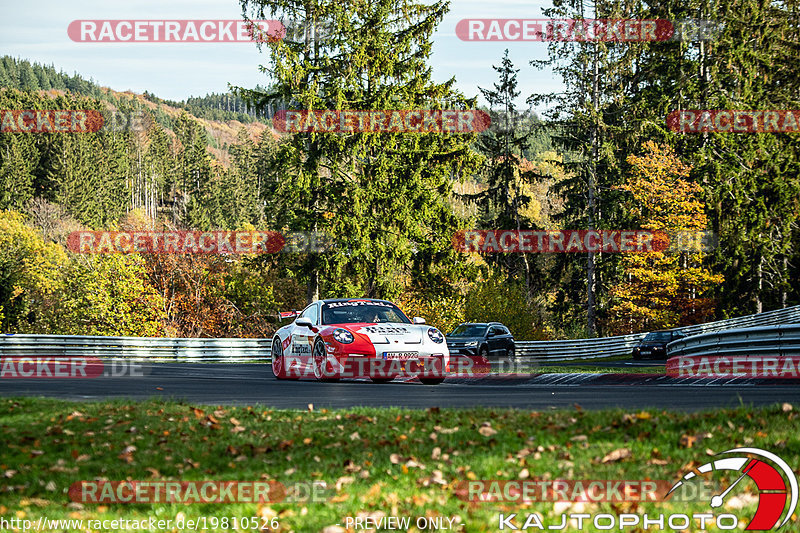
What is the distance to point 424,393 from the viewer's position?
13.0m

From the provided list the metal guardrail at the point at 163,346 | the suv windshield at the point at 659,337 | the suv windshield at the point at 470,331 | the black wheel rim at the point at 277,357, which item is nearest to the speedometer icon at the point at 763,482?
the black wheel rim at the point at 277,357

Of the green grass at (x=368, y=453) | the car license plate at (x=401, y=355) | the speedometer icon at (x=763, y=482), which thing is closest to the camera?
the speedometer icon at (x=763, y=482)

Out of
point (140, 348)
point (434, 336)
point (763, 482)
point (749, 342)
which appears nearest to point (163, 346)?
point (140, 348)

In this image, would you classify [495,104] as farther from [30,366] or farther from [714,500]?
[714,500]

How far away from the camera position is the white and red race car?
15.1m

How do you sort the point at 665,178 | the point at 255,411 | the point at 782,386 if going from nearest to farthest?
the point at 255,411
the point at 782,386
the point at 665,178

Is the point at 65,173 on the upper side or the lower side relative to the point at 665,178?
upper

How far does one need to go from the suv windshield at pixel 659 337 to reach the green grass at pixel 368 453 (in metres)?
31.3

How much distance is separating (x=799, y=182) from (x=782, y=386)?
32366 millimetres

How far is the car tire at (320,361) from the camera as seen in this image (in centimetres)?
1562

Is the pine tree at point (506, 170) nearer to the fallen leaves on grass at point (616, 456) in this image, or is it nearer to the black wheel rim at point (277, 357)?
the black wheel rim at point (277, 357)

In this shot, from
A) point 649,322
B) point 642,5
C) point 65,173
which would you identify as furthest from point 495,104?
point 65,173

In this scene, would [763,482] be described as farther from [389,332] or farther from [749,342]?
[749,342]

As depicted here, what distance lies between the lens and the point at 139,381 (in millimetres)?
17094
